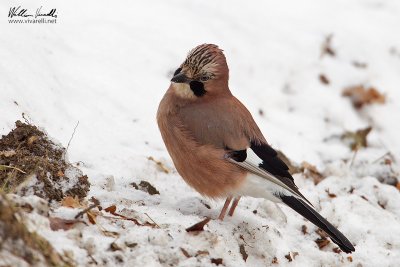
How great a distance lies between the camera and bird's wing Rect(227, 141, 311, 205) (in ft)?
15.9

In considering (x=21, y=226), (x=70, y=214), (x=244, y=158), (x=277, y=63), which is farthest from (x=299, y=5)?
(x=21, y=226)

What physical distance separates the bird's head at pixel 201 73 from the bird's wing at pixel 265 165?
59cm

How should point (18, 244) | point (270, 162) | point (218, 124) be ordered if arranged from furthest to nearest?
point (218, 124) → point (270, 162) → point (18, 244)

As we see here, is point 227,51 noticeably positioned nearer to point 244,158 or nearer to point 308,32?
point 308,32

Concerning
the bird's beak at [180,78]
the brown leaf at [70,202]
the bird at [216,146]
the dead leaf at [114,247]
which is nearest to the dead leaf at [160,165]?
the bird at [216,146]

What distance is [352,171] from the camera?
22.6ft

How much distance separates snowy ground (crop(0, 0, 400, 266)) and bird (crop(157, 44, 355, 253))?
0.24 meters

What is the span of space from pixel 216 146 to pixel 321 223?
36.9 inches

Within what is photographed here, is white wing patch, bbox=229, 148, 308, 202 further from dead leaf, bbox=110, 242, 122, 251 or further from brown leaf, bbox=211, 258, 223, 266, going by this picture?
dead leaf, bbox=110, 242, 122, 251

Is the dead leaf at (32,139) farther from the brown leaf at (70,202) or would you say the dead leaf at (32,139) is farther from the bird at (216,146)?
the bird at (216,146)

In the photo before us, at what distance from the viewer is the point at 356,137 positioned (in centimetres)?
762

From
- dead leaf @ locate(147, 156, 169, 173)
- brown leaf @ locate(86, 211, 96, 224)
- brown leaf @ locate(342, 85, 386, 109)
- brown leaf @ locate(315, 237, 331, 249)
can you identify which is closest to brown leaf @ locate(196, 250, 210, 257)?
brown leaf @ locate(86, 211, 96, 224)

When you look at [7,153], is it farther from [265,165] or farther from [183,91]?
[265,165]

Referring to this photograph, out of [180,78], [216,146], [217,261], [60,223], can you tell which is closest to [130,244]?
[60,223]
